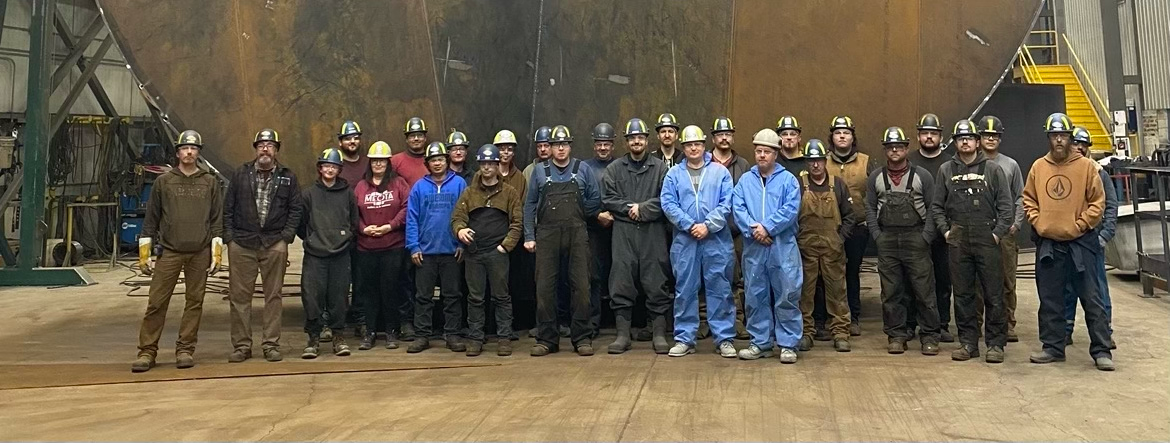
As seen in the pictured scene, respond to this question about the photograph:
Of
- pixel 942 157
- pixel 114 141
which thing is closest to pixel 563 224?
pixel 942 157

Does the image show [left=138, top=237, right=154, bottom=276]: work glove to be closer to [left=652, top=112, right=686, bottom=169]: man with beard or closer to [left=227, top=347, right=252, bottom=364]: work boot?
[left=227, top=347, right=252, bottom=364]: work boot

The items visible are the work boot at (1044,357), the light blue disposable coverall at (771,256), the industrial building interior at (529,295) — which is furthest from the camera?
the light blue disposable coverall at (771,256)

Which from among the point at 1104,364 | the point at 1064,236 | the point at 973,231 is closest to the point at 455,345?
the point at 973,231

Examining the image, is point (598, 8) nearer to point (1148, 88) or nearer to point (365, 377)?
point (365, 377)

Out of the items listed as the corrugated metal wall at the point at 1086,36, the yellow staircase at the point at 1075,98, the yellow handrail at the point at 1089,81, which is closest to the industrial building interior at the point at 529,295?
the yellow staircase at the point at 1075,98

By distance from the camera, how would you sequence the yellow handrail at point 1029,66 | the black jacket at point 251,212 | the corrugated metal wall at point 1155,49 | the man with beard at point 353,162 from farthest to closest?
the yellow handrail at point 1029,66
the corrugated metal wall at point 1155,49
the man with beard at point 353,162
the black jacket at point 251,212

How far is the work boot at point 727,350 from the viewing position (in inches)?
211

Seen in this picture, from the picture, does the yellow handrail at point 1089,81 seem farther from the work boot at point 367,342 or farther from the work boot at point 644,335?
the work boot at point 367,342

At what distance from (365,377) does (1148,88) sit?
60.8 feet

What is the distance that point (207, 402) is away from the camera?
430 cm

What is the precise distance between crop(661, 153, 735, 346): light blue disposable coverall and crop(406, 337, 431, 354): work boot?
5.45 feet

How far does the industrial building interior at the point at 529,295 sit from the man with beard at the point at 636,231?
1.40 ft

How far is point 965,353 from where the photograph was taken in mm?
5164

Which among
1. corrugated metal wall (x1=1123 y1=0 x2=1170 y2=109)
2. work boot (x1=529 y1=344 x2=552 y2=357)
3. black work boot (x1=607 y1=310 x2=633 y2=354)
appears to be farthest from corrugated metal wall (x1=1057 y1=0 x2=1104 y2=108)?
work boot (x1=529 y1=344 x2=552 y2=357)
